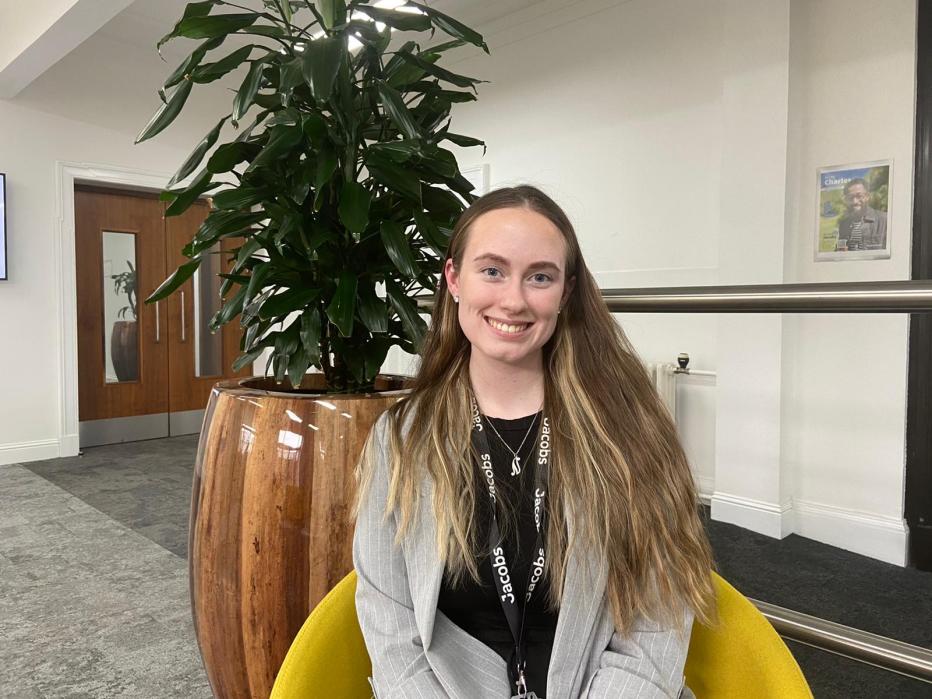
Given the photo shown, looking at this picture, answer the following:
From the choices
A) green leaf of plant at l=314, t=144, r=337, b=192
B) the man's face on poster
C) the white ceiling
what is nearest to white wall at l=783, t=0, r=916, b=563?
the man's face on poster

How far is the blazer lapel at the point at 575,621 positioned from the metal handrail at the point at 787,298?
460mm

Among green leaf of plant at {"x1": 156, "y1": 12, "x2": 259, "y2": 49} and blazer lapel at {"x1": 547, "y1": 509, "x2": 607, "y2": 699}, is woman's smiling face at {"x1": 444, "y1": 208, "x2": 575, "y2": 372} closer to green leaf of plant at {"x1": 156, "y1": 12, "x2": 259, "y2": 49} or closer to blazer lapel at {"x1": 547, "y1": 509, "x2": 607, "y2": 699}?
blazer lapel at {"x1": 547, "y1": 509, "x2": 607, "y2": 699}

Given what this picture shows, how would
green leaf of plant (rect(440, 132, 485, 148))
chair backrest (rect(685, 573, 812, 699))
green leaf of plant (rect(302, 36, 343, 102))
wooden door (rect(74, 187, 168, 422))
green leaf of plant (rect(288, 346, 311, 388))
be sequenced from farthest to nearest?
wooden door (rect(74, 187, 168, 422)) < green leaf of plant (rect(440, 132, 485, 148)) < green leaf of plant (rect(288, 346, 311, 388)) < green leaf of plant (rect(302, 36, 343, 102)) < chair backrest (rect(685, 573, 812, 699))

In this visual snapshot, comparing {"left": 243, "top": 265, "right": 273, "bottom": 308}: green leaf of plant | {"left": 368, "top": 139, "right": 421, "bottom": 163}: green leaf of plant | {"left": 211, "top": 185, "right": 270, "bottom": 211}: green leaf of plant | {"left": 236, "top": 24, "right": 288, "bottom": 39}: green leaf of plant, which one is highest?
{"left": 236, "top": 24, "right": 288, "bottom": 39}: green leaf of plant

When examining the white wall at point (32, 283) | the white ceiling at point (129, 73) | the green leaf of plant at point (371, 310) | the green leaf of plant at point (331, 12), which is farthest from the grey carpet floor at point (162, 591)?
the white ceiling at point (129, 73)

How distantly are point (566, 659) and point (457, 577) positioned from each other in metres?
0.19

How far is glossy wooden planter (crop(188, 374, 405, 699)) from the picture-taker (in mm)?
1388

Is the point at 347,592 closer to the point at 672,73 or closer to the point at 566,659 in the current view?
the point at 566,659

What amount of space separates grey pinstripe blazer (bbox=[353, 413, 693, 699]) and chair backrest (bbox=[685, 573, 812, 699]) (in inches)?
2.3

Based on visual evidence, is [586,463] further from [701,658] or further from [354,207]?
[354,207]

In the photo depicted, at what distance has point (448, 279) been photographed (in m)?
1.18

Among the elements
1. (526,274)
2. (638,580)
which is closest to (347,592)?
(638,580)

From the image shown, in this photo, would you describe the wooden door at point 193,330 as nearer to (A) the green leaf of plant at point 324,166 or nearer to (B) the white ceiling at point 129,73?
(B) the white ceiling at point 129,73

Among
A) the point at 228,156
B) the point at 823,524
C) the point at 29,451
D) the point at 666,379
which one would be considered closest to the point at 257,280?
the point at 228,156
